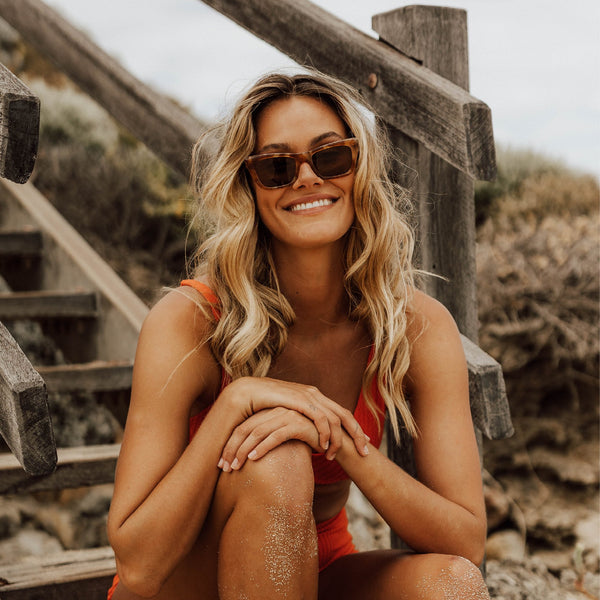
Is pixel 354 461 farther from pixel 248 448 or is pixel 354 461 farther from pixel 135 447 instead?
pixel 135 447

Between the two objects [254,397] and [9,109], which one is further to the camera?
[254,397]

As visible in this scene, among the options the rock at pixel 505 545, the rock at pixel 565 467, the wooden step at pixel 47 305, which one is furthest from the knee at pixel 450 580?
the rock at pixel 565 467

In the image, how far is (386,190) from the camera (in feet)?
7.58

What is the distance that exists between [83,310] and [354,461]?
212 cm

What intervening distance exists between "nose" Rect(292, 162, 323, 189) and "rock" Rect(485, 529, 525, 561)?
8.24 feet

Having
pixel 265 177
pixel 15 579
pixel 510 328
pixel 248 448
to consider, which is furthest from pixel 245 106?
pixel 510 328

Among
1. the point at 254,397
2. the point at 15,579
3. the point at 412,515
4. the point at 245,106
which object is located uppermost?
the point at 245,106

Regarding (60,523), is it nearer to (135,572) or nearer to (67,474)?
(67,474)

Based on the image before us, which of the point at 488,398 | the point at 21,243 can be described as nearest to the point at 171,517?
the point at 488,398

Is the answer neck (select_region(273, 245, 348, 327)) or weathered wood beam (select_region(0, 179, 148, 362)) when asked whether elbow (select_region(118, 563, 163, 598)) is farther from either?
weathered wood beam (select_region(0, 179, 148, 362))

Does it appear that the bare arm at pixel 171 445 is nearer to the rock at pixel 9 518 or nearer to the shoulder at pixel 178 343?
the shoulder at pixel 178 343

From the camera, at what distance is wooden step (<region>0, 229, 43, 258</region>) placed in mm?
3939

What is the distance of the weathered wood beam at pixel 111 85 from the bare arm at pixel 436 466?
1334 mm

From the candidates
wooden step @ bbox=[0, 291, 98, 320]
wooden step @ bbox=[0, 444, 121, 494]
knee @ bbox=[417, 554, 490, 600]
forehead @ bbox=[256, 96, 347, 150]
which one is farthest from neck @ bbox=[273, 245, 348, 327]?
wooden step @ bbox=[0, 291, 98, 320]
